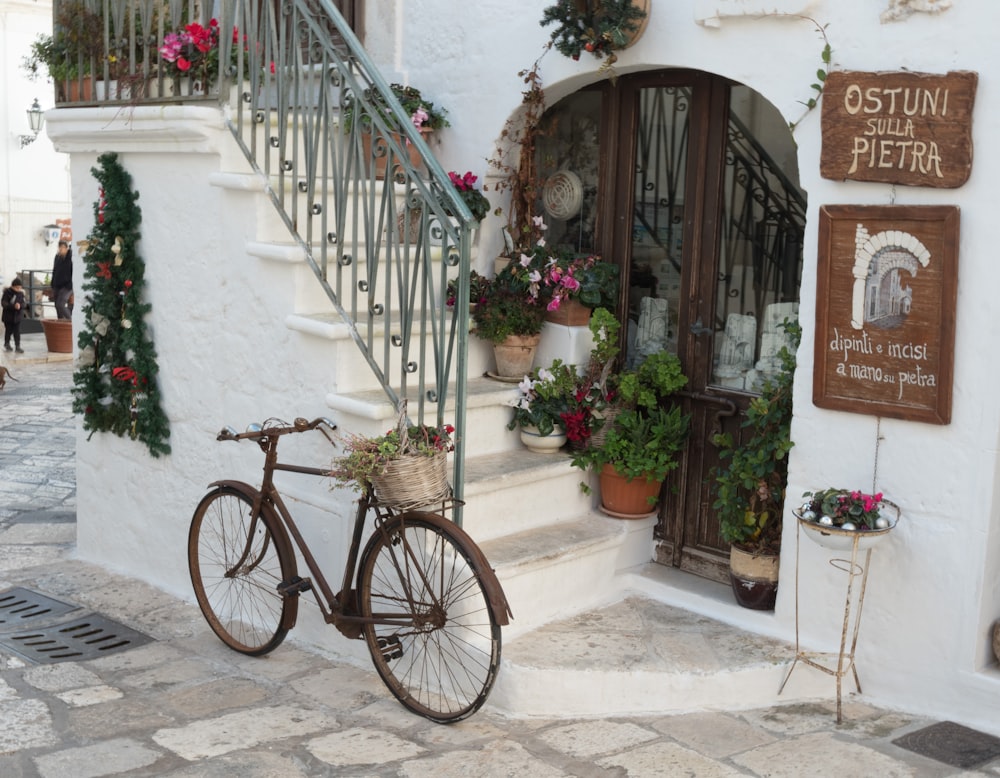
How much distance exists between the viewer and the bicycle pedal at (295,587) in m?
5.14

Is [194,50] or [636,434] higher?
[194,50]

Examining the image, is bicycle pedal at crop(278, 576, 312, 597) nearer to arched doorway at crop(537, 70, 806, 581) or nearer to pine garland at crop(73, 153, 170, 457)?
pine garland at crop(73, 153, 170, 457)

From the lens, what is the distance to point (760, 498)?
17.7ft

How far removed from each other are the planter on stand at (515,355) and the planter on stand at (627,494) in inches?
26.7

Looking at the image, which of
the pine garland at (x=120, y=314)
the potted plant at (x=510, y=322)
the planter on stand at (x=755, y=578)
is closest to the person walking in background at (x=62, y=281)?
the pine garland at (x=120, y=314)

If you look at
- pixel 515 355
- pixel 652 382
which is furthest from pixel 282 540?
pixel 652 382

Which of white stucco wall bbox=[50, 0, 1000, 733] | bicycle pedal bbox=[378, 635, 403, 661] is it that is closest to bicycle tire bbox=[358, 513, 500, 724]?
bicycle pedal bbox=[378, 635, 403, 661]

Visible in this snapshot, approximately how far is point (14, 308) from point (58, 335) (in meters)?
0.74

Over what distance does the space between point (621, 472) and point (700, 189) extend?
1.39 metres

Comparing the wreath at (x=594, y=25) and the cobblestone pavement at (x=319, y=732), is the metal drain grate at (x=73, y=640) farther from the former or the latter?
the wreath at (x=594, y=25)

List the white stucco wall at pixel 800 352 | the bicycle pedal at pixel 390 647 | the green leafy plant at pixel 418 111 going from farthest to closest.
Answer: the green leafy plant at pixel 418 111 → the bicycle pedal at pixel 390 647 → the white stucco wall at pixel 800 352

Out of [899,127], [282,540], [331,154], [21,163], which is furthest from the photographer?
[21,163]

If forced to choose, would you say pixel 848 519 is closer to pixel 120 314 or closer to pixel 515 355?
pixel 515 355

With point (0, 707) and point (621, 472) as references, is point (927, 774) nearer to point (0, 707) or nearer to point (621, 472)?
point (621, 472)
